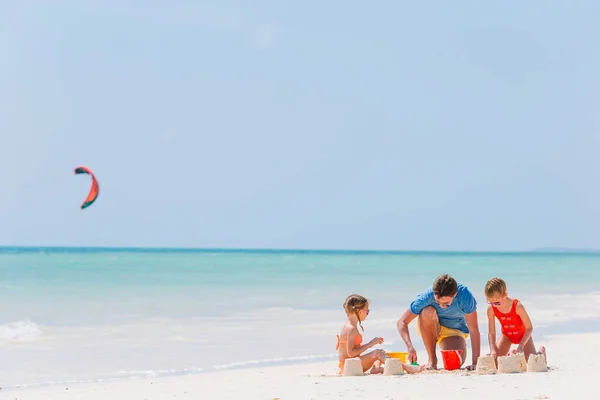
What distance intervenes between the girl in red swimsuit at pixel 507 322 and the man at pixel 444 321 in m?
0.13

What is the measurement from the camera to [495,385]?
574 centimetres

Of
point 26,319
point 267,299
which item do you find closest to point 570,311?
point 267,299

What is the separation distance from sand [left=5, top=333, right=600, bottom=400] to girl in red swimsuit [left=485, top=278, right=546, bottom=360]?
0.30 meters

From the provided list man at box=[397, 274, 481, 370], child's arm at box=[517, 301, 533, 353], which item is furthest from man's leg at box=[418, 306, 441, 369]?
child's arm at box=[517, 301, 533, 353]

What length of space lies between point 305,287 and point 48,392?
14.8 m

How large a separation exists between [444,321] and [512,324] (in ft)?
1.75

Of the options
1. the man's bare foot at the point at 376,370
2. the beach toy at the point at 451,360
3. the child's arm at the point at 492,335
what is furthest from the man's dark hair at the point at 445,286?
the man's bare foot at the point at 376,370

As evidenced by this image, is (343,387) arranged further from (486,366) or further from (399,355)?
(486,366)

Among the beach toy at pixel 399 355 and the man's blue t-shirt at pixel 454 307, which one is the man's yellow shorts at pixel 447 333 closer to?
the man's blue t-shirt at pixel 454 307

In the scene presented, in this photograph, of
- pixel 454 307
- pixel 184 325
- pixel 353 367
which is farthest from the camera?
pixel 184 325

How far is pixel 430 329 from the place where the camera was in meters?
6.75

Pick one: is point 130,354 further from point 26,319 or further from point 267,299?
point 267,299

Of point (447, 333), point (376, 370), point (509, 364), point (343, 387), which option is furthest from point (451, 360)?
point (343, 387)

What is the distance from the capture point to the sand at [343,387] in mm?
5516
